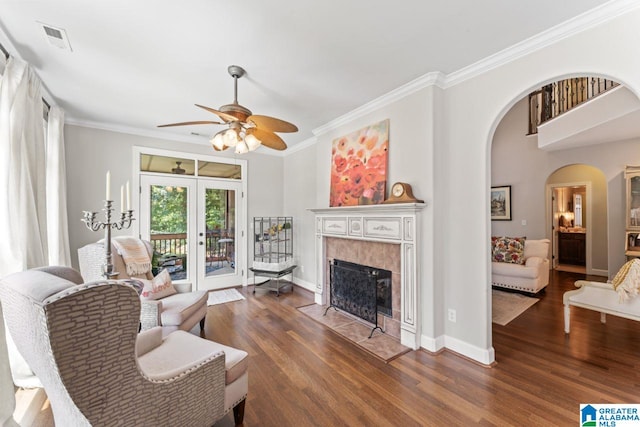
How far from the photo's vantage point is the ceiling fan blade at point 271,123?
2285 mm

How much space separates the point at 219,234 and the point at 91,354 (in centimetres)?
419

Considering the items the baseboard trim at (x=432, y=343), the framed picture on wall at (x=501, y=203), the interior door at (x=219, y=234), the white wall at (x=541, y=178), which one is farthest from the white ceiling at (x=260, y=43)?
the framed picture on wall at (x=501, y=203)

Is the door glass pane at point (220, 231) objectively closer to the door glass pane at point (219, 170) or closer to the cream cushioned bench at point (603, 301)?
the door glass pane at point (219, 170)

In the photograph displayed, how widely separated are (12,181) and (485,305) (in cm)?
402

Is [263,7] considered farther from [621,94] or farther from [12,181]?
[621,94]

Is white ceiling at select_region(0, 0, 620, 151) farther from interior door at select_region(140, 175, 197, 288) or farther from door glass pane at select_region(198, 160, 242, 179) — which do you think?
door glass pane at select_region(198, 160, 242, 179)

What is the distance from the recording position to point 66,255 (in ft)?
10.4

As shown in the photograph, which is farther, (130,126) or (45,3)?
(130,126)

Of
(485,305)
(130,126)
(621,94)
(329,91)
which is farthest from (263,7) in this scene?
(621,94)

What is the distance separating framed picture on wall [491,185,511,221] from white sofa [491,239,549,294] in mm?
1792

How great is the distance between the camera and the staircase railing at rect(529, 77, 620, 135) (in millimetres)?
4691

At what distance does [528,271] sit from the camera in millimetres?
4363

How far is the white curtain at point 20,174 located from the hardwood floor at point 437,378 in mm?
1858

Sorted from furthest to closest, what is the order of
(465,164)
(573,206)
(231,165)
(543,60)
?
(573,206)
(231,165)
(465,164)
(543,60)
